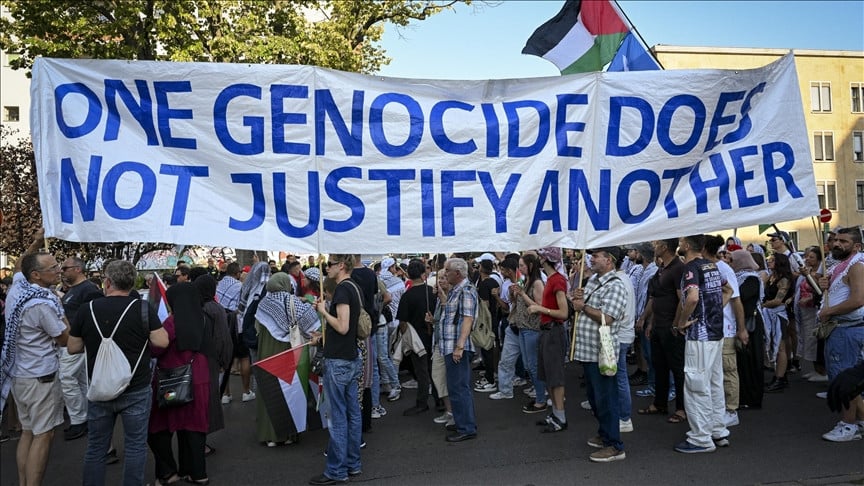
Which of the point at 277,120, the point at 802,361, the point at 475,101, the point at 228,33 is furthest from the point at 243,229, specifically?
the point at 228,33

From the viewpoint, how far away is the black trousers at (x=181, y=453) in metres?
5.67

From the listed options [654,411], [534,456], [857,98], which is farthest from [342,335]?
[857,98]

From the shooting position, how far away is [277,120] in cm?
507

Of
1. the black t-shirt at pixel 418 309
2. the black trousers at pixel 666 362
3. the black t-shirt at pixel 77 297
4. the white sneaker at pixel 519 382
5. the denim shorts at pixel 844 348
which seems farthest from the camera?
the white sneaker at pixel 519 382

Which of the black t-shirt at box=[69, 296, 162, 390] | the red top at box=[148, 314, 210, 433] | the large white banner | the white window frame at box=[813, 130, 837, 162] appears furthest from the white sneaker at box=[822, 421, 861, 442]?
the white window frame at box=[813, 130, 837, 162]

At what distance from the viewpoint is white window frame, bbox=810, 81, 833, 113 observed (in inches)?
1763

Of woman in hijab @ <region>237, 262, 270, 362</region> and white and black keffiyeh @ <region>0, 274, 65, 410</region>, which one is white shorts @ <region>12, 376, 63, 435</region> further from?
woman in hijab @ <region>237, 262, 270, 362</region>

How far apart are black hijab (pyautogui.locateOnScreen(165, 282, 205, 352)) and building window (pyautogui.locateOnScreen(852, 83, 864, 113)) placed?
5156 cm

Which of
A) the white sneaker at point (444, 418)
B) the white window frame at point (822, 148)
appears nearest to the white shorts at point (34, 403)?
the white sneaker at point (444, 418)

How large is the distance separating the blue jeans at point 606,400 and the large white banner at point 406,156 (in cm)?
127

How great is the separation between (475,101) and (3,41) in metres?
16.2

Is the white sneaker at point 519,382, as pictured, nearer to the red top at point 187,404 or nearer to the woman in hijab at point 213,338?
the woman in hijab at point 213,338

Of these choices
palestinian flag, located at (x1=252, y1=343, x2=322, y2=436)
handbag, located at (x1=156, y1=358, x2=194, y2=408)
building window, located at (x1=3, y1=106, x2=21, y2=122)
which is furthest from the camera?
building window, located at (x1=3, y1=106, x2=21, y2=122)

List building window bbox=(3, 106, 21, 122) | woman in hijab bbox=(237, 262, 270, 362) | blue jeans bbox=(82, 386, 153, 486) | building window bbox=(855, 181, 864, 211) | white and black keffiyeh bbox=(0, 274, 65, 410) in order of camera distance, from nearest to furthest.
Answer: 1. blue jeans bbox=(82, 386, 153, 486)
2. white and black keffiyeh bbox=(0, 274, 65, 410)
3. woman in hijab bbox=(237, 262, 270, 362)
4. building window bbox=(3, 106, 21, 122)
5. building window bbox=(855, 181, 864, 211)
